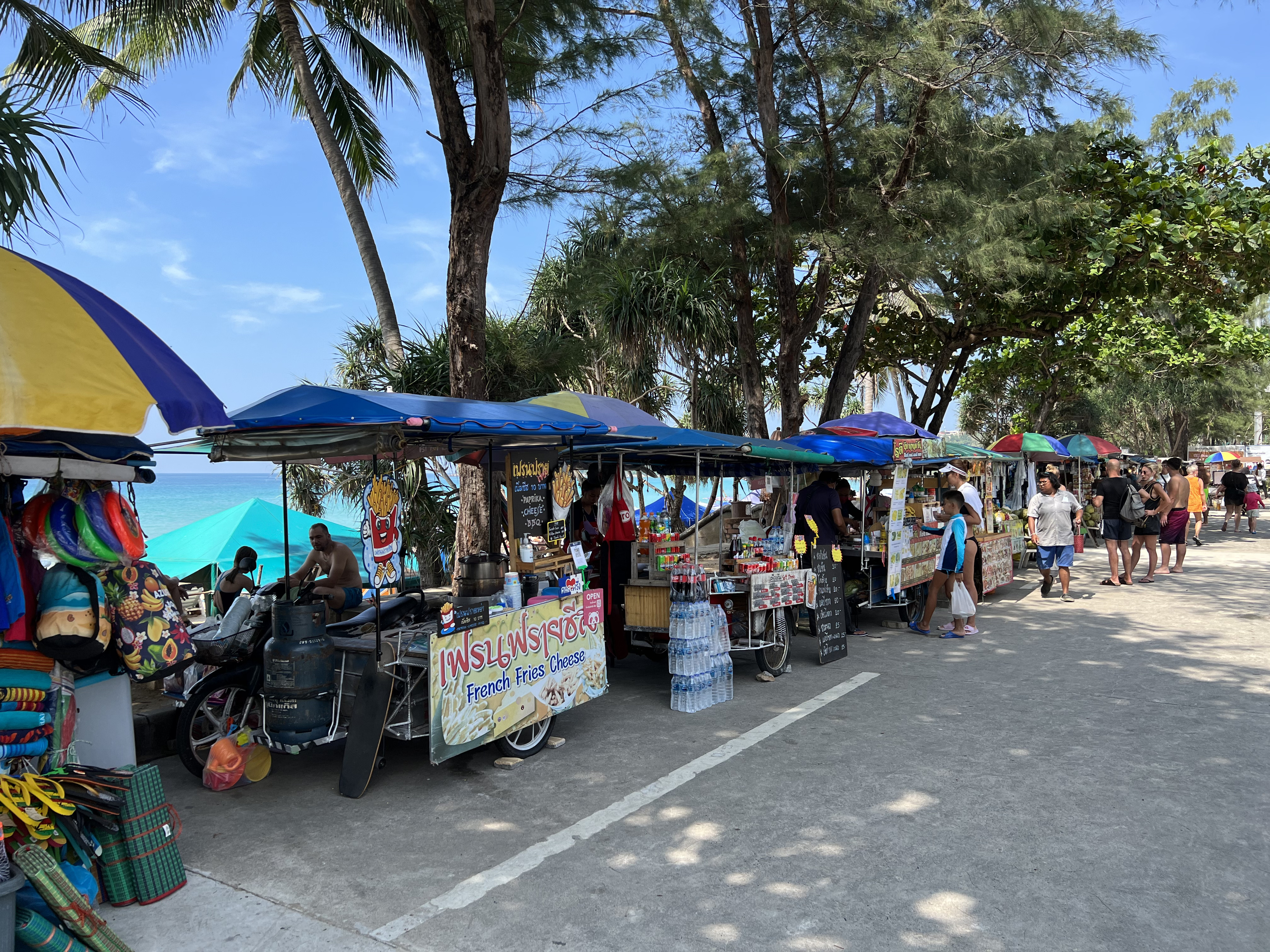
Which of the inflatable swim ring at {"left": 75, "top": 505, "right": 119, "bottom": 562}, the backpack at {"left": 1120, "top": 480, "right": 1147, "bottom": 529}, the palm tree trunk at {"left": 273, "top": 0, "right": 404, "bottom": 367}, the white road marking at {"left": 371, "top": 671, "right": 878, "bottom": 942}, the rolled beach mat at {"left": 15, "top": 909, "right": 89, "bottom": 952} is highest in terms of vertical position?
the palm tree trunk at {"left": 273, "top": 0, "right": 404, "bottom": 367}

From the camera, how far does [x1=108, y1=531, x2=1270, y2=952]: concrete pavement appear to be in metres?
3.53

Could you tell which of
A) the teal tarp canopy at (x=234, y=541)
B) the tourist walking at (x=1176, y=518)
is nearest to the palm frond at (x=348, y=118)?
the teal tarp canopy at (x=234, y=541)

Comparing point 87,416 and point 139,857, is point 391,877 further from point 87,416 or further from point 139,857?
point 87,416

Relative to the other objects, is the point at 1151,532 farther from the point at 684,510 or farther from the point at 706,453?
the point at 706,453

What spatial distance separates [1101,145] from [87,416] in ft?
53.3

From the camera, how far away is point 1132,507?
1268 centimetres

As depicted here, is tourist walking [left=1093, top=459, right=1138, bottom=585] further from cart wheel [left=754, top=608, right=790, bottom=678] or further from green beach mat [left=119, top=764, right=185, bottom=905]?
green beach mat [left=119, top=764, right=185, bottom=905]

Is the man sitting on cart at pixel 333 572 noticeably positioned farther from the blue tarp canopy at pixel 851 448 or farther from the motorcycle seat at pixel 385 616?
the blue tarp canopy at pixel 851 448

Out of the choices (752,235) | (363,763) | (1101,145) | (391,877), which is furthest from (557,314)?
(391,877)

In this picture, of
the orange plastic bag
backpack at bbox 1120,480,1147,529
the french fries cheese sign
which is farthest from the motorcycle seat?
backpack at bbox 1120,480,1147,529

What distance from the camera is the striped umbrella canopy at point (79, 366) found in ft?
11.1

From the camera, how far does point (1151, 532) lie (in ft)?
44.8

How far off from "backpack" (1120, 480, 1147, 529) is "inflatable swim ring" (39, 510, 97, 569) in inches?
522

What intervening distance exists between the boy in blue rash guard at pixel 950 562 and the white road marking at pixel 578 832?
359cm
